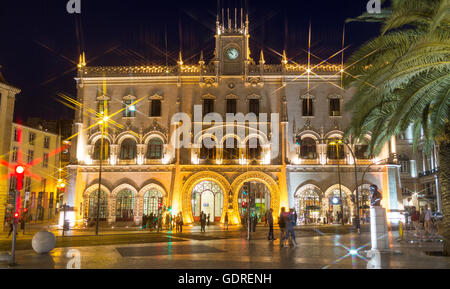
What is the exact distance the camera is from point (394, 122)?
39.5 feet

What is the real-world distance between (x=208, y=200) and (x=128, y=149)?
9.73m

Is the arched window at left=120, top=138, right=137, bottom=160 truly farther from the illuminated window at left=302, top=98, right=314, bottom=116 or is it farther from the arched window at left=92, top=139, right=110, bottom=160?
the illuminated window at left=302, top=98, right=314, bottom=116

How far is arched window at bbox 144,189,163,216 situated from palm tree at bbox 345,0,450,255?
90.7ft

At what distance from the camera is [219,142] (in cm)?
3991

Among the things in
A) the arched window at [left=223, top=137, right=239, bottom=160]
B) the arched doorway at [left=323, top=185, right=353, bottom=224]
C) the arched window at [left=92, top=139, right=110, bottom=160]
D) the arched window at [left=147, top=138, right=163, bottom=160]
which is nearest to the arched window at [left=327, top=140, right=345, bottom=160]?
the arched doorway at [left=323, top=185, right=353, bottom=224]

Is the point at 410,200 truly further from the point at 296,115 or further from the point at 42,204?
the point at 42,204

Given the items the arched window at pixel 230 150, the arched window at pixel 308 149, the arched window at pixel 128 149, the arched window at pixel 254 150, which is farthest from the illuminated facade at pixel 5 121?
the arched window at pixel 308 149

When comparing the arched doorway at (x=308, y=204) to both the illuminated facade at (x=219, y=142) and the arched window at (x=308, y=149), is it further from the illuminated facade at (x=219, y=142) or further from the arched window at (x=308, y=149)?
the arched window at (x=308, y=149)

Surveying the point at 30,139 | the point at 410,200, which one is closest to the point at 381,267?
the point at 410,200

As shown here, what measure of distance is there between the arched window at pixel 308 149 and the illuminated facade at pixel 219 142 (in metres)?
0.10

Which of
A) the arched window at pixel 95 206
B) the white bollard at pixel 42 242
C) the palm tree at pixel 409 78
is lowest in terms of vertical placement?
the white bollard at pixel 42 242

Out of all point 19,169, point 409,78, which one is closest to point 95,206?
point 19,169

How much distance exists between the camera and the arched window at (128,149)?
40781 mm

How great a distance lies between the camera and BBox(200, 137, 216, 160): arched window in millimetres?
40062
